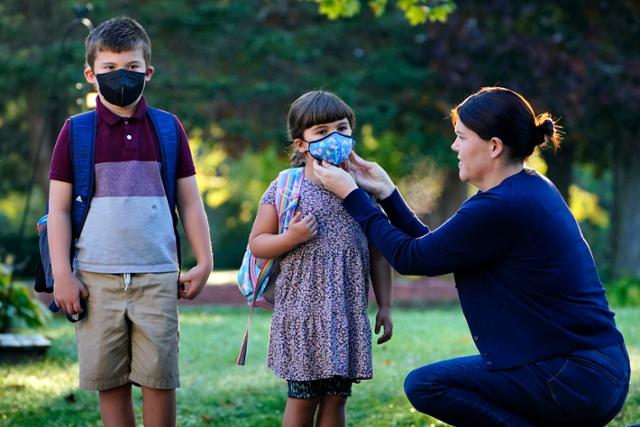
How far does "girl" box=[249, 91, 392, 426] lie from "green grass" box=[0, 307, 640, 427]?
5.32ft

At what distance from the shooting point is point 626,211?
2075 cm

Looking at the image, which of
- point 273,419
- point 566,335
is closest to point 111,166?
point 566,335

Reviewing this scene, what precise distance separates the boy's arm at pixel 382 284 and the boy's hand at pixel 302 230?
1.11ft

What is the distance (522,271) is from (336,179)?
2.83 ft

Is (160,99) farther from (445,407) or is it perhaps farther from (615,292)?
(445,407)

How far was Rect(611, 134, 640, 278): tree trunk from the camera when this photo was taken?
2048 centimetres

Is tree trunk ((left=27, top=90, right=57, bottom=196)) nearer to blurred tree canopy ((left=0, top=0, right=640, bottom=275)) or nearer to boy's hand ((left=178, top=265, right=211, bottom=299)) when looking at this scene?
blurred tree canopy ((left=0, top=0, right=640, bottom=275))

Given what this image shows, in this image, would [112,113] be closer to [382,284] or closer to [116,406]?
[116,406]

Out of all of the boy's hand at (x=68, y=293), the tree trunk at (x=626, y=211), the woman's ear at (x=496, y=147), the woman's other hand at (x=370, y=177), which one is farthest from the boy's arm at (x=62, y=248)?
the tree trunk at (x=626, y=211)

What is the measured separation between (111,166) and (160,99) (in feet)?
46.9

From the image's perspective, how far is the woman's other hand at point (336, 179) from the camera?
14.5ft

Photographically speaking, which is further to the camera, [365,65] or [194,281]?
[365,65]

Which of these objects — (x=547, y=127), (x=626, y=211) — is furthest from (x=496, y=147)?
(x=626, y=211)

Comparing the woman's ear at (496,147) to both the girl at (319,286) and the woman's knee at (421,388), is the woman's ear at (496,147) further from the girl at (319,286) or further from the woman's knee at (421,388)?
the woman's knee at (421,388)
